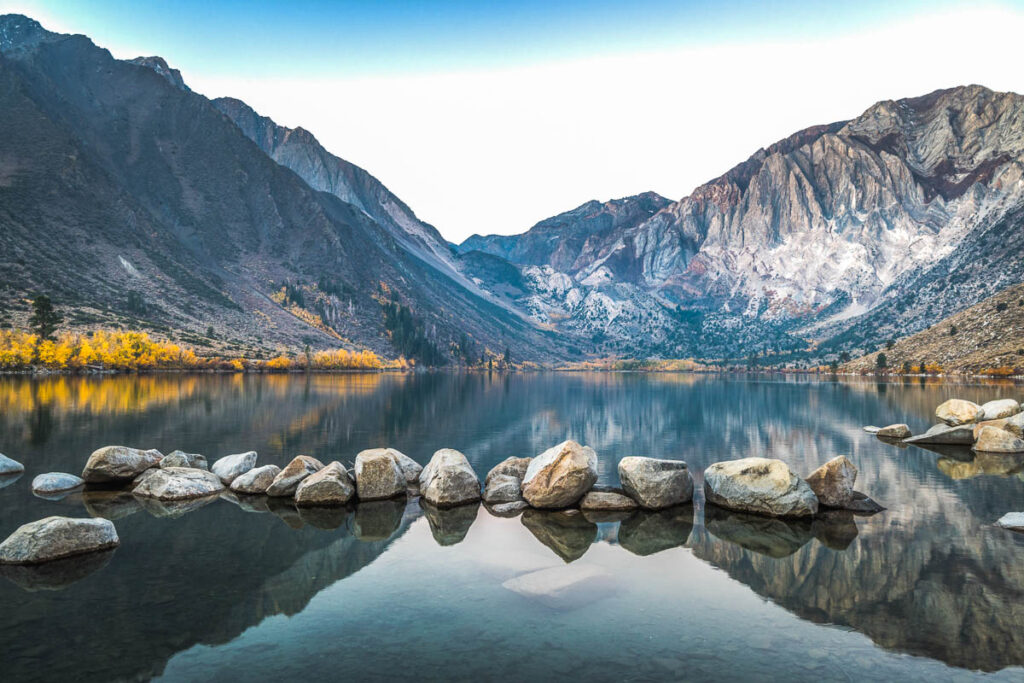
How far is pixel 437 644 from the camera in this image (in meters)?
13.0

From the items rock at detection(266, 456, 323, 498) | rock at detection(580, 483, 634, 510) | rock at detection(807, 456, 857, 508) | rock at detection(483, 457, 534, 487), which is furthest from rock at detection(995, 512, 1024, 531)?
rock at detection(266, 456, 323, 498)

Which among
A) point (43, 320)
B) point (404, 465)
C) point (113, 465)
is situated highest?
point (43, 320)

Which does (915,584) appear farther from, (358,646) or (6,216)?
(6,216)

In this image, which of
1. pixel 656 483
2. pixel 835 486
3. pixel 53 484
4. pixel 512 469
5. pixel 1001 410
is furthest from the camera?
pixel 1001 410

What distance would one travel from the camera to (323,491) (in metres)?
25.9

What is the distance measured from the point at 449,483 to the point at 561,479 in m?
5.39

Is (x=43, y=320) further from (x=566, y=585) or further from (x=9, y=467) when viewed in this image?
(x=566, y=585)

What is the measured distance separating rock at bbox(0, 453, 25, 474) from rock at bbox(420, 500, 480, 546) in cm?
2310

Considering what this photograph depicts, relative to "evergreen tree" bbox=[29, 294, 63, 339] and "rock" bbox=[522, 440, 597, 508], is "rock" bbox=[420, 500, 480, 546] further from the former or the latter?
"evergreen tree" bbox=[29, 294, 63, 339]

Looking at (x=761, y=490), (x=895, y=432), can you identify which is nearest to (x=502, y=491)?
(x=761, y=490)

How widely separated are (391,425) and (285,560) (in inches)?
1497

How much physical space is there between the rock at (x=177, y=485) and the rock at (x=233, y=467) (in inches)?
27.9

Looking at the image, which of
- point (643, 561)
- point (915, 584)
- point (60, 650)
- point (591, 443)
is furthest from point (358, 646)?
point (591, 443)

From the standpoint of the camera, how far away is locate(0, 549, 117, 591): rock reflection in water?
15.7 m
